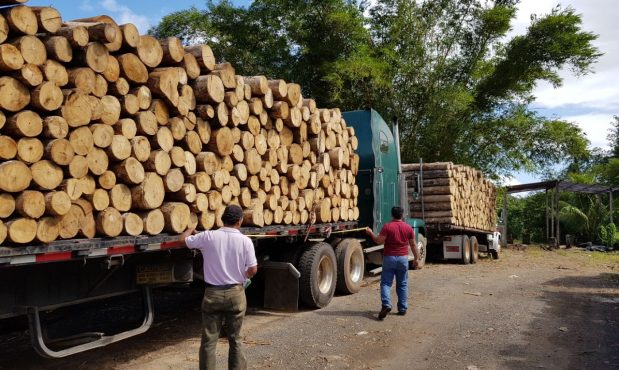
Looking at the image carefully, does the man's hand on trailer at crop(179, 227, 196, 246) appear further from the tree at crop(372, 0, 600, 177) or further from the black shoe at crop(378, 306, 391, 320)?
the tree at crop(372, 0, 600, 177)

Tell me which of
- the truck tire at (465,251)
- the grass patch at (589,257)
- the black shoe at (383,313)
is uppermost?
the truck tire at (465,251)

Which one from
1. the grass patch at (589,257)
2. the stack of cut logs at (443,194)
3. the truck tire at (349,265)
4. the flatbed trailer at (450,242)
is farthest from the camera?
the grass patch at (589,257)

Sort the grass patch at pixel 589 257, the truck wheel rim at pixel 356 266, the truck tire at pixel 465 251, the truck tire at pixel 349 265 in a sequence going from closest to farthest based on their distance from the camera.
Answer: the truck tire at pixel 349 265, the truck wheel rim at pixel 356 266, the truck tire at pixel 465 251, the grass patch at pixel 589 257

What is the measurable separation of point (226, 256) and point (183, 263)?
1469 millimetres

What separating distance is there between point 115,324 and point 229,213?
3859mm

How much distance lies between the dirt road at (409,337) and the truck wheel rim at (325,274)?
34 cm

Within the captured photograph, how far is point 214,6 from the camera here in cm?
2614

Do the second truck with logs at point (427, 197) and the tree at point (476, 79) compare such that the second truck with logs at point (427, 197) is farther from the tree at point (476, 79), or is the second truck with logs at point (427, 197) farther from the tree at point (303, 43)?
the tree at point (303, 43)

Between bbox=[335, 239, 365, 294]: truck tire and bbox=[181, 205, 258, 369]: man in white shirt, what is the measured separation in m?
4.73

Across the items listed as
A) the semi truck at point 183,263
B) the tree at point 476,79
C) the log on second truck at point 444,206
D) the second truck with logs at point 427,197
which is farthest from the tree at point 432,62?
the semi truck at point 183,263

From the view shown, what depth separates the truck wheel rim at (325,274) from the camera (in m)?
9.00

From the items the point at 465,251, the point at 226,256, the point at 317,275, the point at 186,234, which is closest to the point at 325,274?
the point at 317,275

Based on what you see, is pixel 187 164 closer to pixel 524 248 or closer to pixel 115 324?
pixel 115 324

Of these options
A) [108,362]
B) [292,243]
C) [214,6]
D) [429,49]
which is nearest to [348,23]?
[429,49]
